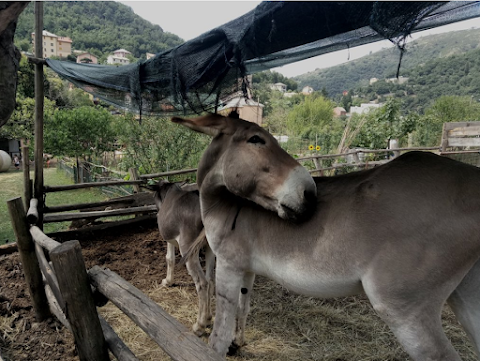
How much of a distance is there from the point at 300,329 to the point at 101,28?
148 m

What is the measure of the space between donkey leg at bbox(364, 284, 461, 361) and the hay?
1.75 metres

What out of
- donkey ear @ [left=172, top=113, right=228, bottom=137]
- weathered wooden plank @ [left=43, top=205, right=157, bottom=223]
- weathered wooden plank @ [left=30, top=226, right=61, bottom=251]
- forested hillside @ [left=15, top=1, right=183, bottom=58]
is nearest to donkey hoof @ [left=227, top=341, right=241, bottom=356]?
weathered wooden plank @ [left=30, top=226, right=61, bottom=251]

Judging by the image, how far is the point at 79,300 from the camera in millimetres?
2395

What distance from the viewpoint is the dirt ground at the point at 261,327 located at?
316cm

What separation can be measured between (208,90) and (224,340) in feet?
7.81

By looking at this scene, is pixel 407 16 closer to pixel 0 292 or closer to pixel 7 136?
pixel 0 292

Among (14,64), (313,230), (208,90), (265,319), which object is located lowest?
(265,319)

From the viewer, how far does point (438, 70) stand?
27609 mm

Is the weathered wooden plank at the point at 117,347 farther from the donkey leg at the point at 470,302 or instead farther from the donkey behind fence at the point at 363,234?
the donkey leg at the point at 470,302

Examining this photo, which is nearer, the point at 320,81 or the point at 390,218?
the point at 390,218

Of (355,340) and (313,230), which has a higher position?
(313,230)

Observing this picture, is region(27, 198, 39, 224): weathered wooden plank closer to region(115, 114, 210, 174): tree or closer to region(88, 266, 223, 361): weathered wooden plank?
region(88, 266, 223, 361): weathered wooden plank

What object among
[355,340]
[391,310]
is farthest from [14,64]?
[355,340]

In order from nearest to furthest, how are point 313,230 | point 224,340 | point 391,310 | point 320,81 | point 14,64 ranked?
point 391,310 → point 313,230 → point 224,340 → point 14,64 → point 320,81
